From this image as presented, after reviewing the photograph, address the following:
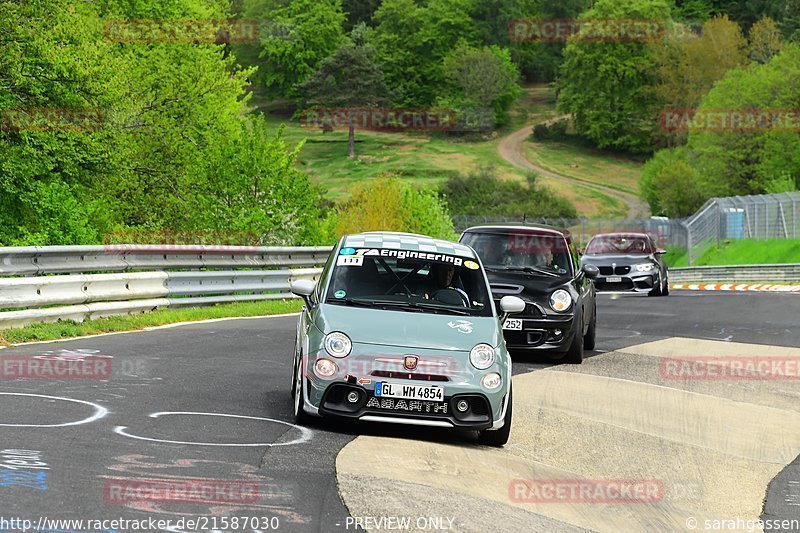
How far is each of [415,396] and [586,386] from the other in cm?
474

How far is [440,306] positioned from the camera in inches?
405

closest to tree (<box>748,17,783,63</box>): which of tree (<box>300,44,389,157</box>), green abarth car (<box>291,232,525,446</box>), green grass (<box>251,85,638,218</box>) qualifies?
green grass (<box>251,85,638,218</box>)

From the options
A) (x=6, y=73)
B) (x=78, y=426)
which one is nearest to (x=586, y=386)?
(x=78, y=426)

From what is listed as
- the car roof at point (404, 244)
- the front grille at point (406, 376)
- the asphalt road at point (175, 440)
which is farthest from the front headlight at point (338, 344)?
the car roof at point (404, 244)

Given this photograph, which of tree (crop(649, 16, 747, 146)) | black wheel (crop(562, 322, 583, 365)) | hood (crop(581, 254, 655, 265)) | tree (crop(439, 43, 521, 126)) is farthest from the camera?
tree (crop(439, 43, 521, 126))

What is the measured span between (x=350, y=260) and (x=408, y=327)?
120 centimetres

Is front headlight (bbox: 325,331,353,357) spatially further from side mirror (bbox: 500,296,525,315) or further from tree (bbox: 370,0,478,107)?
tree (bbox: 370,0,478,107)

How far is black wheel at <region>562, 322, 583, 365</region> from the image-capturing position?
51.1ft

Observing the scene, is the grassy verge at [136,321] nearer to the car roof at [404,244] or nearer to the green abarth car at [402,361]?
the car roof at [404,244]

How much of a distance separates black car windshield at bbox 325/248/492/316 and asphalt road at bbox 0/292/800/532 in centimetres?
101

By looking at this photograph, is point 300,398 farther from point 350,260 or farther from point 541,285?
point 541,285

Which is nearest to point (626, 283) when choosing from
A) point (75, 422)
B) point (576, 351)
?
point (576, 351)

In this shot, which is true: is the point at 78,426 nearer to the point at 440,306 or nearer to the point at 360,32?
the point at 440,306

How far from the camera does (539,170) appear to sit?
126 m
